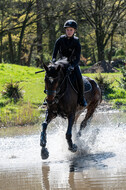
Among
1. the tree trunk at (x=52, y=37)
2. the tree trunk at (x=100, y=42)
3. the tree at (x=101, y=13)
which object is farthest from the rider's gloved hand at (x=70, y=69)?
the tree trunk at (x=52, y=37)

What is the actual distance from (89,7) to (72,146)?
28004 mm

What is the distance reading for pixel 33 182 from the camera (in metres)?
6.16

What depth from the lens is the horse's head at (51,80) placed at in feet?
25.0

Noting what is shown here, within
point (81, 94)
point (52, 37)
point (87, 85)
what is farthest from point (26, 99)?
point (52, 37)

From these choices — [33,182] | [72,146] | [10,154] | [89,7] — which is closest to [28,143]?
[10,154]

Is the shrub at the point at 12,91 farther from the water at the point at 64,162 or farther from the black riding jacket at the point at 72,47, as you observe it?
the black riding jacket at the point at 72,47

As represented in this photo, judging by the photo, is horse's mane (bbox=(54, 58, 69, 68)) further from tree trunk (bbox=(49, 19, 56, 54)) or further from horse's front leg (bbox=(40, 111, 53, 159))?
tree trunk (bbox=(49, 19, 56, 54))

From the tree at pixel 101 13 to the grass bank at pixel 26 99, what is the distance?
11.2 metres

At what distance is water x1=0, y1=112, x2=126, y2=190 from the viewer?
5984 millimetres

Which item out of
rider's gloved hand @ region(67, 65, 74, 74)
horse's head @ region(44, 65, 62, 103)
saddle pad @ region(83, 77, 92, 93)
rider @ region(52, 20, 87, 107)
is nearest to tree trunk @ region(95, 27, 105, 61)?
saddle pad @ region(83, 77, 92, 93)

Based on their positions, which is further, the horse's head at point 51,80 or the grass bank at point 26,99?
the grass bank at point 26,99

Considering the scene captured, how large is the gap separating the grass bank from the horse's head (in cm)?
700

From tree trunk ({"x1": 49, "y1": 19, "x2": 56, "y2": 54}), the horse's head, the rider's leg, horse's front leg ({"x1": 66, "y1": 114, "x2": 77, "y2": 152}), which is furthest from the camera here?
tree trunk ({"x1": 49, "y1": 19, "x2": 56, "y2": 54})

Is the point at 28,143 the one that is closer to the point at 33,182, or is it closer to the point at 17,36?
the point at 33,182
